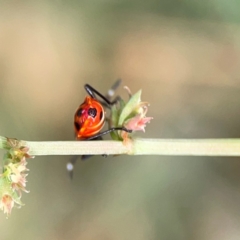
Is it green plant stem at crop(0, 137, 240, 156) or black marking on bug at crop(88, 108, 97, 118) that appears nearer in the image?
green plant stem at crop(0, 137, 240, 156)

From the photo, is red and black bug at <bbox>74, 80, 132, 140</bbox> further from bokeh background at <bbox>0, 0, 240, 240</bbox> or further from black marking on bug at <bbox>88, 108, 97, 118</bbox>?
bokeh background at <bbox>0, 0, 240, 240</bbox>

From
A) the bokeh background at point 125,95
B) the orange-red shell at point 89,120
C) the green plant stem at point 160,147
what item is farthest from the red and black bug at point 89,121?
the bokeh background at point 125,95

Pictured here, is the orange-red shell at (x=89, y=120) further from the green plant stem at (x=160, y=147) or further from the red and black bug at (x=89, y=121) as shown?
the green plant stem at (x=160, y=147)

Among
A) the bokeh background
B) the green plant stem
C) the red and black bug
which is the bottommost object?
the green plant stem

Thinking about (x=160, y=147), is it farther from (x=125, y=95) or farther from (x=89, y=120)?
(x=125, y=95)

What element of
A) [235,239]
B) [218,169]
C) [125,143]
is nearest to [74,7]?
[218,169]

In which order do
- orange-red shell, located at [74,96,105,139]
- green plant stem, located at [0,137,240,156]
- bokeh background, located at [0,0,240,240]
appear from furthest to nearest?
bokeh background, located at [0,0,240,240] < orange-red shell, located at [74,96,105,139] < green plant stem, located at [0,137,240,156]

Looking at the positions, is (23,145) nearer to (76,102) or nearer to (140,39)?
(76,102)

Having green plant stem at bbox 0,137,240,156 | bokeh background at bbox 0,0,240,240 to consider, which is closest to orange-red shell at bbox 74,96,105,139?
green plant stem at bbox 0,137,240,156
